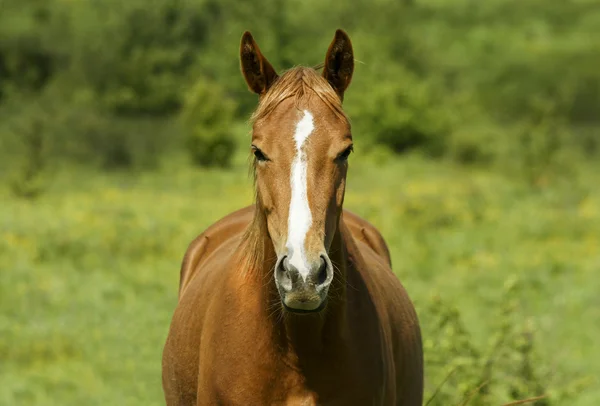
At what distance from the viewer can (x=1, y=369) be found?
1018cm

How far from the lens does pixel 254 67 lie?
344cm

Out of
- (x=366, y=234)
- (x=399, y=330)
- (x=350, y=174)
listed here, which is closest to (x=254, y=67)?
(x=399, y=330)

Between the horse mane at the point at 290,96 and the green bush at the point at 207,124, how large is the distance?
1081 inches

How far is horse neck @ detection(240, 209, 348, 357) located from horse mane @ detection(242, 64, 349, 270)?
1 centimetres

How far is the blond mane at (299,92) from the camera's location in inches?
128

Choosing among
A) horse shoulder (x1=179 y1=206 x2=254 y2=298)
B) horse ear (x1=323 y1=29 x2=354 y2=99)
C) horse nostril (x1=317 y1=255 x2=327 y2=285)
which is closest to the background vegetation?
horse shoulder (x1=179 y1=206 x2=254 y2=298)

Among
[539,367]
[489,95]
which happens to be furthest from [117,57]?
[539,367]

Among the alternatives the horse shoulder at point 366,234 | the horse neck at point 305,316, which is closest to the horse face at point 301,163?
the horse neck at point 305,316

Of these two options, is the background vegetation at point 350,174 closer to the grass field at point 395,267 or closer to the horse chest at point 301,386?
the grass field at point 395,267

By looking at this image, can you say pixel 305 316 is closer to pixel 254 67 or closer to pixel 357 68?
pixel 254 67

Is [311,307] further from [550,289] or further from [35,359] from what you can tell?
[550,289]

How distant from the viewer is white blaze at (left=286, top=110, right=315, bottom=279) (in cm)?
280

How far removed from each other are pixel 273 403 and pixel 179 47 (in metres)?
36.9

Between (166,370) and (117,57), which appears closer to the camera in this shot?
(166,370)
